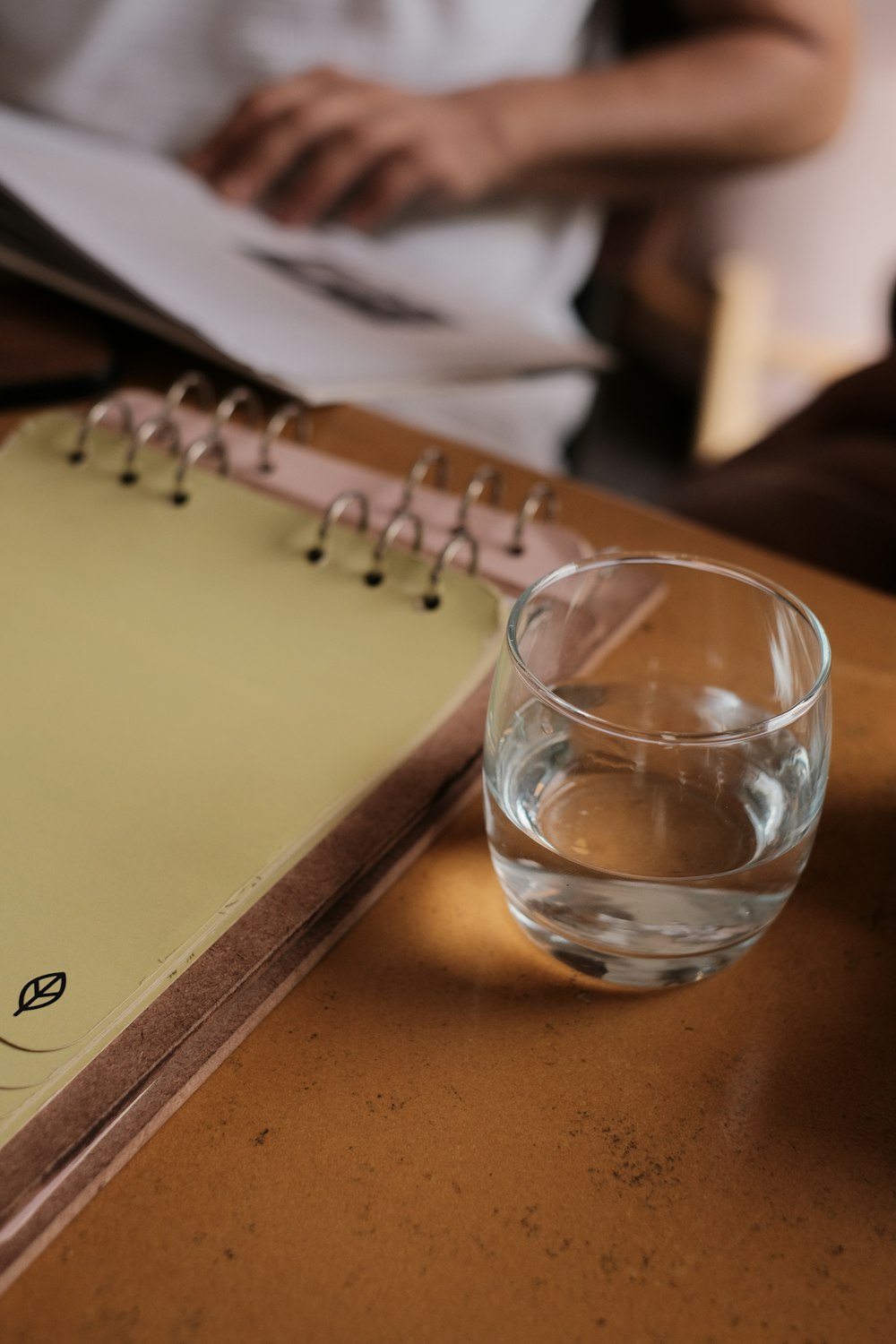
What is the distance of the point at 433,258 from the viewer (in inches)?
38.8

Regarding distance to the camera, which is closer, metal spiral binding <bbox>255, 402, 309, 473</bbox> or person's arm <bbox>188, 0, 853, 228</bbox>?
metal spiral binding <bbox>255, 402, 309, 473</bbox>

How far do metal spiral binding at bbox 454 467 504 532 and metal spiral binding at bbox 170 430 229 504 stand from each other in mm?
102

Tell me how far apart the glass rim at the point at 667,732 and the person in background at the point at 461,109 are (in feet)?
1.61

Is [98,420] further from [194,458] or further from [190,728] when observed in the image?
[190,728]

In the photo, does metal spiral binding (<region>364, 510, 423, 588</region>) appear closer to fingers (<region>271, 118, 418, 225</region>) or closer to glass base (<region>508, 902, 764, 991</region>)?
glass base (<region>508, 902, 764, 991</region>)

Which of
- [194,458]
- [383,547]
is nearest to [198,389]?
[194,458]

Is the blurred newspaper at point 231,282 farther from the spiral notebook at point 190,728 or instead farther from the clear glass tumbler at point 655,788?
the clear glass tumbler at point 655,788

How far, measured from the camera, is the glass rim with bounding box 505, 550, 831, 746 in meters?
0.27

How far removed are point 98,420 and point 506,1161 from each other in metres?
0.38

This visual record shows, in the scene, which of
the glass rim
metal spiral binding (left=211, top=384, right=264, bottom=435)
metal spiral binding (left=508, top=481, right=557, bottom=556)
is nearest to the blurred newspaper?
metal spiral binding (left=211, top=384, right=264, bottom=435)

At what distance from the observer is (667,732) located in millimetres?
340

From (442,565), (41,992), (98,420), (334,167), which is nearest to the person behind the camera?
(41,992)

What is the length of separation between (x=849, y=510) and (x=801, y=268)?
1.61 meters

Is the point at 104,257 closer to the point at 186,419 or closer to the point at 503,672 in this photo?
the point at 186,419
